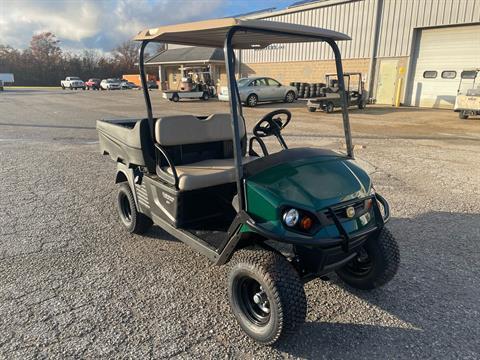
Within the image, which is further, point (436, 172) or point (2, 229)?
point (436, 172)

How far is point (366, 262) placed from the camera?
2660 mm

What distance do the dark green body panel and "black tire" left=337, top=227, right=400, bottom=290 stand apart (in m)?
0.36

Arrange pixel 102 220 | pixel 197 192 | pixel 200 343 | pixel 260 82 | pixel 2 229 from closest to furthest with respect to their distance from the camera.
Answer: pixel 200 343, pixel 197 192, pixel 2 229, pixel 102 220, pixel 260 82

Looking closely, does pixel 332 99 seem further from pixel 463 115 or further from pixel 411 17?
pixel 411 17

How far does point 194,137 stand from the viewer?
3.29m

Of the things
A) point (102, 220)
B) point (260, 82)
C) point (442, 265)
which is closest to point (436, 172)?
point (442, 265)

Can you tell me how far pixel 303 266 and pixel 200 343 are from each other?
0.80 meters

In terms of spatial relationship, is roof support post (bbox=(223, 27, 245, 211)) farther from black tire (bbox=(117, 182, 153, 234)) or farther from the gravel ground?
black tire (bbox=(117, 182, 153, 234))

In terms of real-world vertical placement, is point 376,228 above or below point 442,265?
above

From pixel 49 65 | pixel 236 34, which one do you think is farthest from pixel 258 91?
pixel 49 65

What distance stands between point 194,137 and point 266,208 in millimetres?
1430

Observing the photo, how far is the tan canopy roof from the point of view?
224 cm

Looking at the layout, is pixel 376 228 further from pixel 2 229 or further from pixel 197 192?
pixel 2 229

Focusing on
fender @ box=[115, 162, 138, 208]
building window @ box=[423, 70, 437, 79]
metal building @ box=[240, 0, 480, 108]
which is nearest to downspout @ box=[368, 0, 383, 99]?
metal building @ box=[240, 0, 480, 108]
